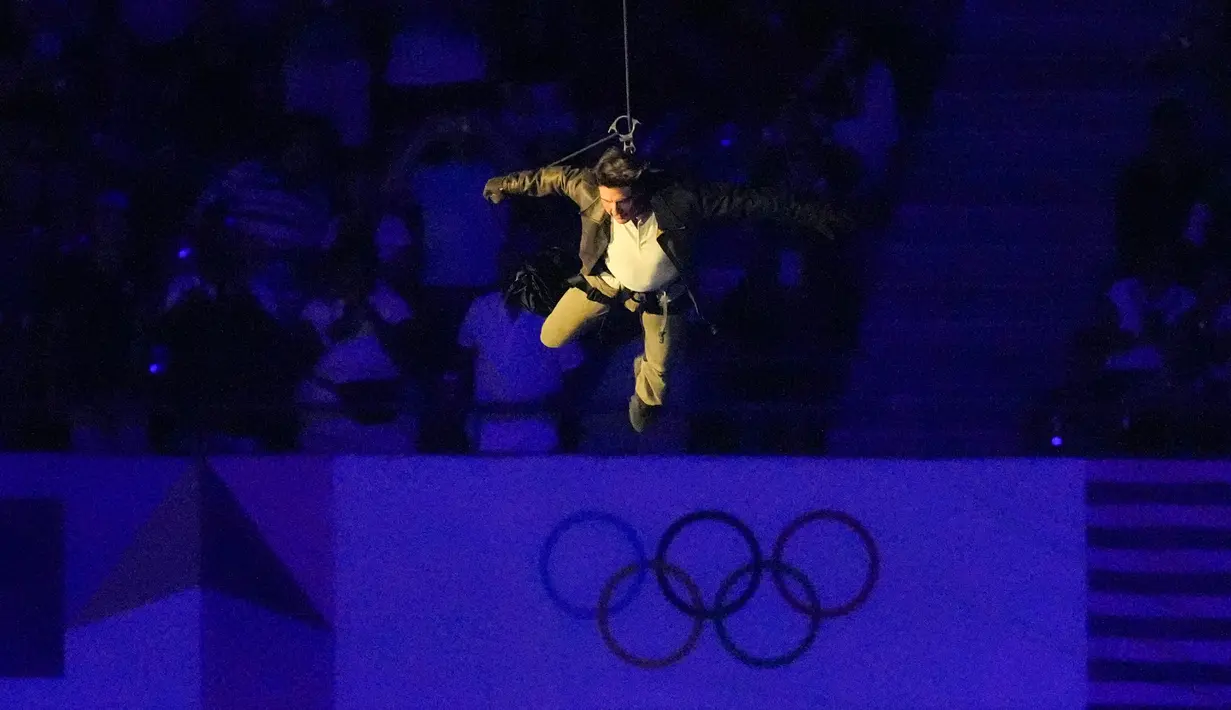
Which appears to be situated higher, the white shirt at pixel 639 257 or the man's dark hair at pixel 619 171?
the man's dark hair at pixel 619 171

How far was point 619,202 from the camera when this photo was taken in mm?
3285

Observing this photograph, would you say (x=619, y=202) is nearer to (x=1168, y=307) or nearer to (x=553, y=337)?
(x=553, y=337)

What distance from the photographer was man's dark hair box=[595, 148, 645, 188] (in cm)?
323

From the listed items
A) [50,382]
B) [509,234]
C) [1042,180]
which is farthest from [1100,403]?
[50,382]

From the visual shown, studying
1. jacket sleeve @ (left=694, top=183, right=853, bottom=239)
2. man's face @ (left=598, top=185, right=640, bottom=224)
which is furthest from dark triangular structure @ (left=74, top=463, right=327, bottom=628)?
jacket sleeve @ (left=694, top=183, right=853, bottom=239)

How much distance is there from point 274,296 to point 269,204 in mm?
420

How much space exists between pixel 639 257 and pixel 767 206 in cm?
48

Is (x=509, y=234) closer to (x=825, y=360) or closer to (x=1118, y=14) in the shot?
(x=825, y=360)

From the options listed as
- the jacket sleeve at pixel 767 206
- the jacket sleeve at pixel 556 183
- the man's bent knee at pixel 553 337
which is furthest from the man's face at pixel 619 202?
the man's bent knee at pixel 553 337

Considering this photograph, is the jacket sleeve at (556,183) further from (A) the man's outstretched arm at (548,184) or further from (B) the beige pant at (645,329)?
(B) the beige pant at (645,329)

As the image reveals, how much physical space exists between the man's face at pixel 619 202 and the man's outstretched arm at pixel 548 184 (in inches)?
6.7

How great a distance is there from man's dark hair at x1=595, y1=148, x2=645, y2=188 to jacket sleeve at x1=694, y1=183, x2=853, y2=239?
1.08 feet

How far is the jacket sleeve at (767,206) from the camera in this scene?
348 centimetres

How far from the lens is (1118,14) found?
4484 millimetres
